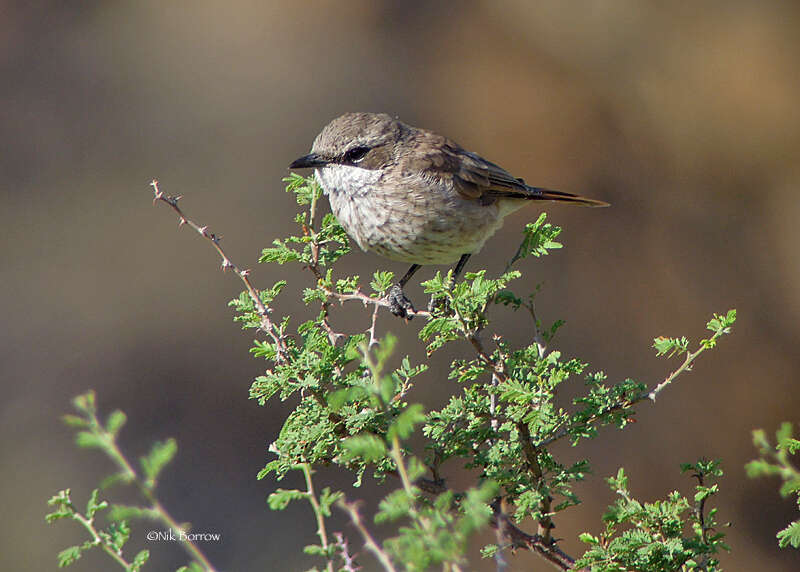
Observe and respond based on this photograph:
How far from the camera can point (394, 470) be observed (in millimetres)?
2574

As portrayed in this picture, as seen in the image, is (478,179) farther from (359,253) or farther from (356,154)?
(359,253)

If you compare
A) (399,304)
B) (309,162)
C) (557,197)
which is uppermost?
(309,162)

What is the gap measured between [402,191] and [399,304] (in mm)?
560

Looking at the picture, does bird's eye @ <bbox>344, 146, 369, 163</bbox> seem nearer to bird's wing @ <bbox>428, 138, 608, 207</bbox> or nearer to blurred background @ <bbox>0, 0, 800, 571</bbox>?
bird's wing @ <bbox>428, 138, 608, 207</bbox>

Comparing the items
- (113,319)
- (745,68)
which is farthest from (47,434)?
(745,68)

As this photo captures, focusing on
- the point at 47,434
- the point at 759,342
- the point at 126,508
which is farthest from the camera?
the point at 759,342

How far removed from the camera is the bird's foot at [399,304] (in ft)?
12.9

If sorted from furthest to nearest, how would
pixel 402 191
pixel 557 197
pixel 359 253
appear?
pixel 359 253
pixel 557 197
pixel 402 191

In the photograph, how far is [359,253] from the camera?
6648 mm

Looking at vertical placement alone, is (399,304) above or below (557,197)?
below

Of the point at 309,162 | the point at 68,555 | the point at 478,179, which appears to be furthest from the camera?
the point at 478,179

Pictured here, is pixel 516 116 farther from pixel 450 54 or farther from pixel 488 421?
pixel 488 421

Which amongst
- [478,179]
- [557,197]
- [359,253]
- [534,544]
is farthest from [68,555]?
[359,253]

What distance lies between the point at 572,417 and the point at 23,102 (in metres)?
6.11
